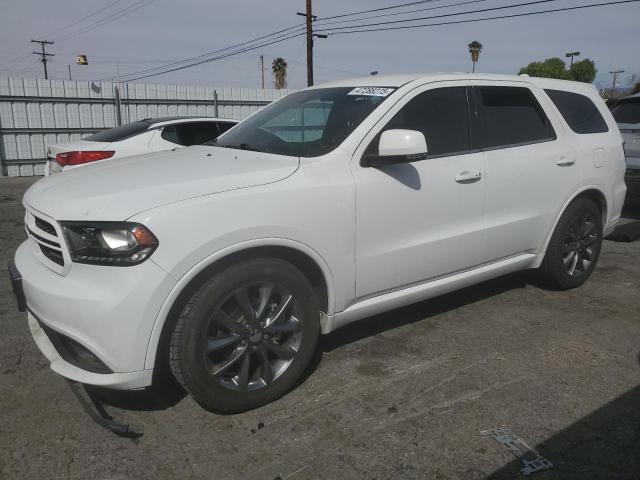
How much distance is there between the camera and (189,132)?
855 centimetres

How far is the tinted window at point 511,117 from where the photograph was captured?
3811mm

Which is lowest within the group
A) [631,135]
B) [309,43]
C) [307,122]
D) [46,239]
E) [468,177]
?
[46,239]

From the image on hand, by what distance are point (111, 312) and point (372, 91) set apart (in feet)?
6.90

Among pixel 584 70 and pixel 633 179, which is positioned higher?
pixel 584 70

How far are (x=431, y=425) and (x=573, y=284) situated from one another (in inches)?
101

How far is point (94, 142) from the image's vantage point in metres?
7.88

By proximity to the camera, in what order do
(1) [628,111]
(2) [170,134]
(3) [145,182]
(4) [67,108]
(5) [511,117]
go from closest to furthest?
1. (3) [145,182]
2. (5) [511,117]
3. (1) [628,111]
4. (2) [170,134]
5. (4) [67,108]

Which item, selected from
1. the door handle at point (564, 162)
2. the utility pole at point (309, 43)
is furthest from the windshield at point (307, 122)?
the utility pole at point (309, 43)

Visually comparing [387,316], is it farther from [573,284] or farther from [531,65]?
[531,65]

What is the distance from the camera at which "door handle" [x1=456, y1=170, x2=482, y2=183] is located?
3471 millimetres

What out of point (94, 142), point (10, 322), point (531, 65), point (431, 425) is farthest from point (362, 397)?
point (531, 65)

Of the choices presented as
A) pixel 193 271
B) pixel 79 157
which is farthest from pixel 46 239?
pixel 79 157

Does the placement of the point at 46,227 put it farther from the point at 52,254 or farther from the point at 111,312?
the point at 111,312

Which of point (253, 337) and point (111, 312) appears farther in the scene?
point (253, 337)
